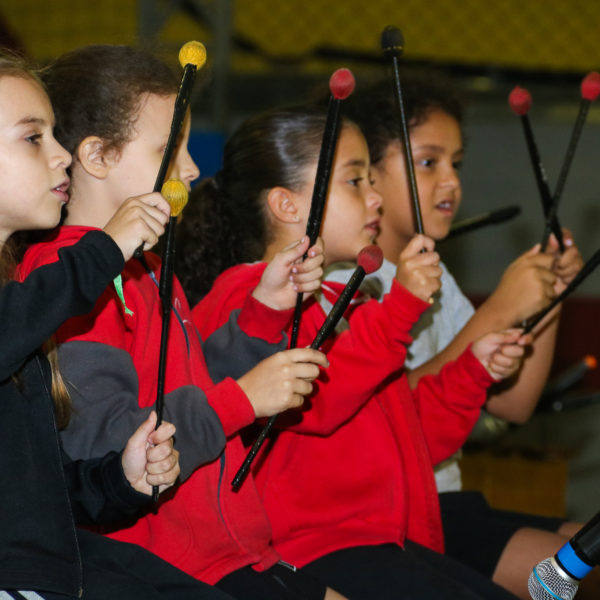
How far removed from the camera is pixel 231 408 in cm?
103

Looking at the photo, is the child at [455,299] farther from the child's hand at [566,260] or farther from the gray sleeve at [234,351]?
the gray sleeve at [234,351]

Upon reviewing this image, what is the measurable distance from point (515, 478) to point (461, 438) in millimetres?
792

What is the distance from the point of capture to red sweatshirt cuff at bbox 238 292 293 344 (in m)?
1.15

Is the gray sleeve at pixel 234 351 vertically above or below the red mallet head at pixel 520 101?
below

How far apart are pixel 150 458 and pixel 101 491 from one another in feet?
0.31

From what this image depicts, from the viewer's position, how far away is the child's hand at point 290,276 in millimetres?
1116

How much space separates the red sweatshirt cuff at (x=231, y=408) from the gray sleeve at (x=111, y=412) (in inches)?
0.7

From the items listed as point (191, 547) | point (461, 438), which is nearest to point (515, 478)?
point (461, 438)

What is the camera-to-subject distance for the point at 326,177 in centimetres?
103

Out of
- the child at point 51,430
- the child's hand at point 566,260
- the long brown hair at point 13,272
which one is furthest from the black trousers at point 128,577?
the child's hand at point 566,260

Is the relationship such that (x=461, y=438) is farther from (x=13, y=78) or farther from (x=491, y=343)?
(x=13, y=78)

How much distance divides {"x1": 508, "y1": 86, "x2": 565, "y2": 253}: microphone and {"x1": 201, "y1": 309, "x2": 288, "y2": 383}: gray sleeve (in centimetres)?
46

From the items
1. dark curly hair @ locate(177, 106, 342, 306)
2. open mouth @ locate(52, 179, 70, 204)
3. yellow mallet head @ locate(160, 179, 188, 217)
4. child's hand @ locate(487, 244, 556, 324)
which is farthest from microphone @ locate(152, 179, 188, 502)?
child's hand @ locate(487, 244, 556, 324)

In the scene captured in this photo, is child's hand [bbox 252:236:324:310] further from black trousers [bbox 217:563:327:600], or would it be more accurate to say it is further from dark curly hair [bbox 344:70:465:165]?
dark curly hair [bbox 344:70:465:165]
